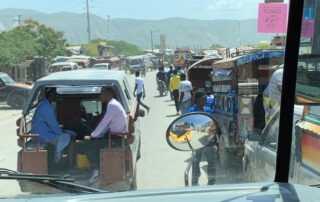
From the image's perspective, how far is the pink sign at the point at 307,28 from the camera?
6.13ft

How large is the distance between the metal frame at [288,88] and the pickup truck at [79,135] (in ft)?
3.72

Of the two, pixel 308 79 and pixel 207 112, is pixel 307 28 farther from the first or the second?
pixel 207 112

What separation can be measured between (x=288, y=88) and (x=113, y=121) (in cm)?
336

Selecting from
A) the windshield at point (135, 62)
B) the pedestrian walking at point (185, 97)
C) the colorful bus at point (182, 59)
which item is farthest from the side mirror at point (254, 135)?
the windshield at point (135, 62)

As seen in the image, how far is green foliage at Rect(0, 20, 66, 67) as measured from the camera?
2573cm

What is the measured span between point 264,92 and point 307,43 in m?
0.68

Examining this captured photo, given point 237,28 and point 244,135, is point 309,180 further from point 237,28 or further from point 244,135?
point 237,28

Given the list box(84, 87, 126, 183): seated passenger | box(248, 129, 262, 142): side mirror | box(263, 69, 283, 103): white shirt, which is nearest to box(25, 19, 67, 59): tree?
box(84, 87, 126, 183): seated passenger

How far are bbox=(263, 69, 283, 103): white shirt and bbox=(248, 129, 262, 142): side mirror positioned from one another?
0.45m

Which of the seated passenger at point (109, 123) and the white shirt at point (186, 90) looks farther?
the white shirt at point (186, 90)

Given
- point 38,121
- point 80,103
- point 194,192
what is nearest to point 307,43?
point 194,192

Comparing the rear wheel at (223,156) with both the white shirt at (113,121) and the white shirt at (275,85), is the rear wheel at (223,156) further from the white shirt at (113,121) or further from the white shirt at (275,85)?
the white shirt at (113,121)

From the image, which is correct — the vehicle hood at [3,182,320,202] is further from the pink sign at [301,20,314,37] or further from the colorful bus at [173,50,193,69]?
the colorful bus at [173,50,193,69]

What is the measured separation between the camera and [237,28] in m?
2.63
